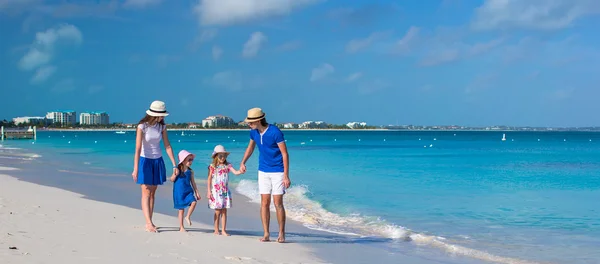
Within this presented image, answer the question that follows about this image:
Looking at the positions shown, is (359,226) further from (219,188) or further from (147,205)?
(147,205)

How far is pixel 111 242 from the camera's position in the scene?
22.0 feet

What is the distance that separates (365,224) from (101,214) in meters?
4.75

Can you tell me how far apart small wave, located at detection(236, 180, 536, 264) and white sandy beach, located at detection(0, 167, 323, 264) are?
7.32ft

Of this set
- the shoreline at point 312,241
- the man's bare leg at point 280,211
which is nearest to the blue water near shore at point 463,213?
the shoreline at point 312,241

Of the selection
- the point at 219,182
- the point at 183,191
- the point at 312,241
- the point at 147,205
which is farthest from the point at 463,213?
the point at 147,205

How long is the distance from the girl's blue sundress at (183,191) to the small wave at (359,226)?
107 inches

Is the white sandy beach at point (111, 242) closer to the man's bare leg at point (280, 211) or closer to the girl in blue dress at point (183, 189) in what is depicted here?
the man's bare leg at point (280, 211)

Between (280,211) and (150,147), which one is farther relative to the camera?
(280,211)

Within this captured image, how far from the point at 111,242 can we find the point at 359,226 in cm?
515

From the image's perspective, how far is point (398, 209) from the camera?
527 inches

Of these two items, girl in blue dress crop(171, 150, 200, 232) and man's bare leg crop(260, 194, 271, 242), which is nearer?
man's bare leg crop(260, 194, 271, 242)

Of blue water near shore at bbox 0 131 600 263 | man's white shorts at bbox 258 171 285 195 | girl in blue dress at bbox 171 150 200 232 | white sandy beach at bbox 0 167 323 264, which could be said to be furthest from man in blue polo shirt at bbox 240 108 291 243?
blue water near shore at bbox 0 131 600 263

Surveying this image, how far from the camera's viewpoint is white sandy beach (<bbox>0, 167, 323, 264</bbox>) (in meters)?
5.95

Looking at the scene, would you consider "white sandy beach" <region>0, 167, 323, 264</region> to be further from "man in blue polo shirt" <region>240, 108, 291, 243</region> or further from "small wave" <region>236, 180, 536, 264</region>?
"small wave" <region>236, 180, 536, 264</region>
